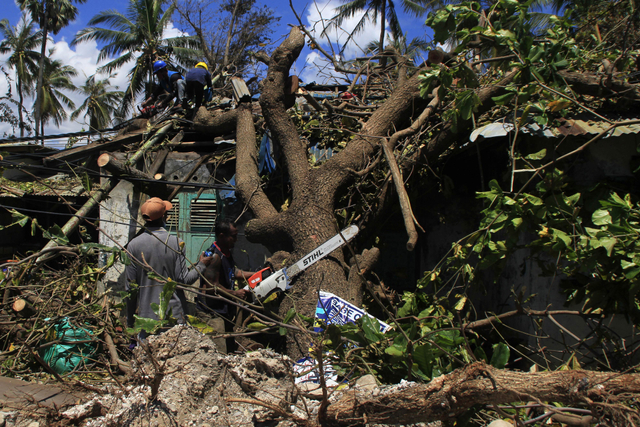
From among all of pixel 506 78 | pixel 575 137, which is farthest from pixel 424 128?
pixel 575 137

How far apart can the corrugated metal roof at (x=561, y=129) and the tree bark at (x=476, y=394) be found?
231 cm

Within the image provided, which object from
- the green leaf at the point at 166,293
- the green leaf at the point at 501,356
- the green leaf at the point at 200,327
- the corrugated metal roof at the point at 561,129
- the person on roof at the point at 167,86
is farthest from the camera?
the person on roof at the point at 167,86

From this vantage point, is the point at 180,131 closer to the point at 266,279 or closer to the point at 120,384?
the point at 266,279

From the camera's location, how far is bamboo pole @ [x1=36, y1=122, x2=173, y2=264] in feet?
17.8

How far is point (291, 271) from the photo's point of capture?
13.7 feet

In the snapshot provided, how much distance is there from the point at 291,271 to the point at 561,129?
2.87 meters

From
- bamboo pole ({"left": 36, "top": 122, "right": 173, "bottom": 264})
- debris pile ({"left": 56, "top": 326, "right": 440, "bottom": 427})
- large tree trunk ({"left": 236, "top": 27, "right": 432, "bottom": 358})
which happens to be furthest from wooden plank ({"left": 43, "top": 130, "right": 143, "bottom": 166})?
debris pile ({"left": 56, "top": 326, "right": 440, "bottom": 427})

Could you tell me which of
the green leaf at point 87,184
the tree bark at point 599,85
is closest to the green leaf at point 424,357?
the tree bark at point 599,85

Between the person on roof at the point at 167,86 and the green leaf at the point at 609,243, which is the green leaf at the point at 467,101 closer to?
the green leaf at the point at 609,243

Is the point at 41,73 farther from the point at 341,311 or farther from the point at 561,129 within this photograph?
the point at 561,129

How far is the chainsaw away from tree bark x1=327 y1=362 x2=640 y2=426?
2.07 metres

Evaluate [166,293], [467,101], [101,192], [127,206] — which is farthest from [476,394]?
[127,206]

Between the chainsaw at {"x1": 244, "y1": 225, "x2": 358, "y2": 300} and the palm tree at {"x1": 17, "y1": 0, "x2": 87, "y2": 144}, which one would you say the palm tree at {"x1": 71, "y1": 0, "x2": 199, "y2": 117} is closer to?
the palm tree at {"x1": 17, "y1": 0, "x2": 87, "y2": 144}

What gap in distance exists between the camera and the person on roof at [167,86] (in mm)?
7734
